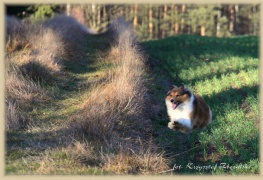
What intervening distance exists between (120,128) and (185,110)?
120 cm

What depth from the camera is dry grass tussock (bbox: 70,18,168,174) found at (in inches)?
210

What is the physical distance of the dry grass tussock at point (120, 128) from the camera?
5.34 metres

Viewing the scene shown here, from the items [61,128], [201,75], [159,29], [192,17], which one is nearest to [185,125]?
[61,128]

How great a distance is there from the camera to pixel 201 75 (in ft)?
39.4

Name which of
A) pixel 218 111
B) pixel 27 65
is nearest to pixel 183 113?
pixel 218 111

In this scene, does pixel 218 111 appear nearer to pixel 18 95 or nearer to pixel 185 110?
pixel 185 110

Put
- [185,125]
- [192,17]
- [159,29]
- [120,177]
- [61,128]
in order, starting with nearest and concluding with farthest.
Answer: [120,177], [61,128], [185,125], [192,17], [159,29]

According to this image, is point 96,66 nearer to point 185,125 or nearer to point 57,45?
point 57,45

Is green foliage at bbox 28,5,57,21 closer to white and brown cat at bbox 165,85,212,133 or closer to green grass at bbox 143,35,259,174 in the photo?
green grass at bbox 143,35,259,174

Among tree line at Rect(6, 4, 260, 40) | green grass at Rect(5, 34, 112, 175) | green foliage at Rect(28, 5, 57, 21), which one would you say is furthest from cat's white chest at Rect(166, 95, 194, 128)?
tree line at Rect(6, 4, 260, 40)

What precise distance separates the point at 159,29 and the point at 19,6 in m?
27.3

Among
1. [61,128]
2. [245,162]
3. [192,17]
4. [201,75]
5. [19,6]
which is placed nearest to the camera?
[245,162]

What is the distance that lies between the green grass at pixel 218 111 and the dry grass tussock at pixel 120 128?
43 centimetres

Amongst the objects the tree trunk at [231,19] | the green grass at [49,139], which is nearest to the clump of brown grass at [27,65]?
the green grass at [49,139]
